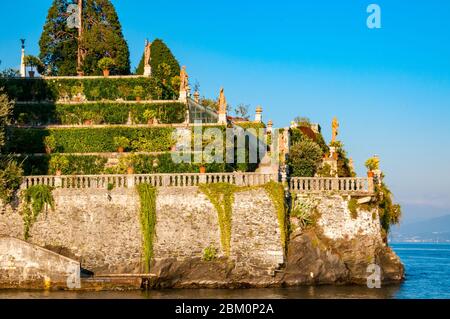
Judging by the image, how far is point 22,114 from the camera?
4756 cm

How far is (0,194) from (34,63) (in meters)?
16.4

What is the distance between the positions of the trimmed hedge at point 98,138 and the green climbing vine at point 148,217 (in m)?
6.05

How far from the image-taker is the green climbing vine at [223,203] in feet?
129

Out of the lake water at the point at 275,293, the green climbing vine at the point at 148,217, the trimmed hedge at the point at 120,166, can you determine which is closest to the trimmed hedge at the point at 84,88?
the trimmed hedge at the point at 120,166

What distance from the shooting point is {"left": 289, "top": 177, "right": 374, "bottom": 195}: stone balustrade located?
134 feet

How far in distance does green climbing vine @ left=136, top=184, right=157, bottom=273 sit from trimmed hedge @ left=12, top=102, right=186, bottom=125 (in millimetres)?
8438

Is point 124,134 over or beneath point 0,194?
over


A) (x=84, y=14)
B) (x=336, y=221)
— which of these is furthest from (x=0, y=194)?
(x=84, y=14)

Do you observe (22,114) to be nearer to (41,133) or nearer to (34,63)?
(41,133)

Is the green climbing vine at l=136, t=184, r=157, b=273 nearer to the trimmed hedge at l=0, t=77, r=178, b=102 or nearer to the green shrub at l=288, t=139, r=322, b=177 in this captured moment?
the trimmed hedge at l=0, t=77, r=178, b=102

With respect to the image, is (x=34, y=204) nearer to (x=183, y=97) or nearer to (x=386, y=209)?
(x=183, y=97)

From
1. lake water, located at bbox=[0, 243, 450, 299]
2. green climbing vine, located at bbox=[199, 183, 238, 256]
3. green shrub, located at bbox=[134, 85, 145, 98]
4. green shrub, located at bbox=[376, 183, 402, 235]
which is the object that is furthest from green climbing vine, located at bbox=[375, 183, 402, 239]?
green shrub, located at bbox=[134, 85, 145, 98]

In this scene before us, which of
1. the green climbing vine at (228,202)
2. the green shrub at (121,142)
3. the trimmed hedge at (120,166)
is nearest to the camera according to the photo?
the green climbing vine at (228,202)

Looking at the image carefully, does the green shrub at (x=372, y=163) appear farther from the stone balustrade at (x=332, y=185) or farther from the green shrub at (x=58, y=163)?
the green shrub at (x=58, y=163)
